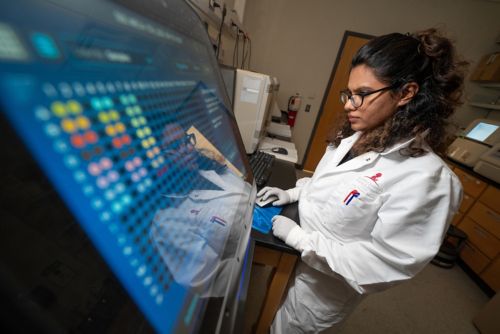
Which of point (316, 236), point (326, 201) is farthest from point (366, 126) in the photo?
point (316, 236)

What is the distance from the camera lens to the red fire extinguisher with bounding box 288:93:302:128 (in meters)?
3.07

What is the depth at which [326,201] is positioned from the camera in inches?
31.6

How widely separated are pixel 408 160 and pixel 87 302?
84 centimetres

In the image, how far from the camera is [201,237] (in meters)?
0.35

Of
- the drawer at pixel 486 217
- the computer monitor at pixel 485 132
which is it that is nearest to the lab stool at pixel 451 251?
the drawer at pixel 486 217

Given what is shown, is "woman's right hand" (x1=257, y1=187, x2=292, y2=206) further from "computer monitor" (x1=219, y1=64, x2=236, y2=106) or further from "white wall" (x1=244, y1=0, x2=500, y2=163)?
"white wall" (x1=244, y1=0, x2=500, y2=163)

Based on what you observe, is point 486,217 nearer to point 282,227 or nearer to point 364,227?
point 364,227

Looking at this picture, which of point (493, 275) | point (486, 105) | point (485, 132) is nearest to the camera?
point (493, 275)

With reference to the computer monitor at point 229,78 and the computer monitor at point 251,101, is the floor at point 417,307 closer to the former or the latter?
the computer monitor at point 251,101

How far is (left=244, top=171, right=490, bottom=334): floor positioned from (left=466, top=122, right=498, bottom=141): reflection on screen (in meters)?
1.54

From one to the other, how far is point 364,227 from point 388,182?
0.18m

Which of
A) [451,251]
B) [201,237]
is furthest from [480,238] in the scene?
[201,237]

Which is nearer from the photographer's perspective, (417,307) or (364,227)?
(364,227)

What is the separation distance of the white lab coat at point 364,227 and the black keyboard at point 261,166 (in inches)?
9.6
